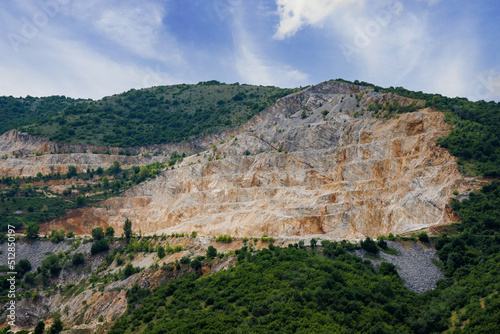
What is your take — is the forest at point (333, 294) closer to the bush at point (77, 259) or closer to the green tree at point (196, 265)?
the green tree at point (196, 265)

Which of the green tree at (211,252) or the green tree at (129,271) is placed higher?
the green tree at (211,252)

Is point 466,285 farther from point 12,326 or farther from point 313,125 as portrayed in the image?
point 12,326

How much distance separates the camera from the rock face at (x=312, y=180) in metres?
65.4

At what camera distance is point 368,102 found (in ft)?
293

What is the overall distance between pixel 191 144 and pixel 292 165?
1702 inches

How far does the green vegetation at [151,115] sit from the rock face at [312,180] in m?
23.1

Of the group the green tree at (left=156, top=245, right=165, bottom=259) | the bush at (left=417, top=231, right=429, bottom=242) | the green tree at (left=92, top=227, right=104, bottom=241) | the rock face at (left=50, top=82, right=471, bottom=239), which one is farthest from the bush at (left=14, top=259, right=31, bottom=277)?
the bush at (left=417, top=231, right=429, bottom=242)

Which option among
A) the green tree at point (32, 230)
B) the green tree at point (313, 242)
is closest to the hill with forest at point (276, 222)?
the green tree at point (32, 230)

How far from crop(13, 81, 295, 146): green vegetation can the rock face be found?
75.8 ft

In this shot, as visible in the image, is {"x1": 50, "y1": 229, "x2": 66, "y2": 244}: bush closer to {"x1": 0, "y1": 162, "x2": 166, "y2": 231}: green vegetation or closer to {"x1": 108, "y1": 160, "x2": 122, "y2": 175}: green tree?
{"x1": 0, "y1": 162, "x2": 166, "y2": 231}: green vegetation

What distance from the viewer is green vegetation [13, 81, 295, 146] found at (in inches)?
4823

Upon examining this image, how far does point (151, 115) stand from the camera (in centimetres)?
14350

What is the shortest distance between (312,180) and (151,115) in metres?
79.9

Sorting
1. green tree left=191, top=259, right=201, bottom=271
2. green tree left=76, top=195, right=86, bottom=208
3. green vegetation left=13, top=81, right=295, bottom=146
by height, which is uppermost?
green vegetation left=13, top=81, right=295, bottom=146
